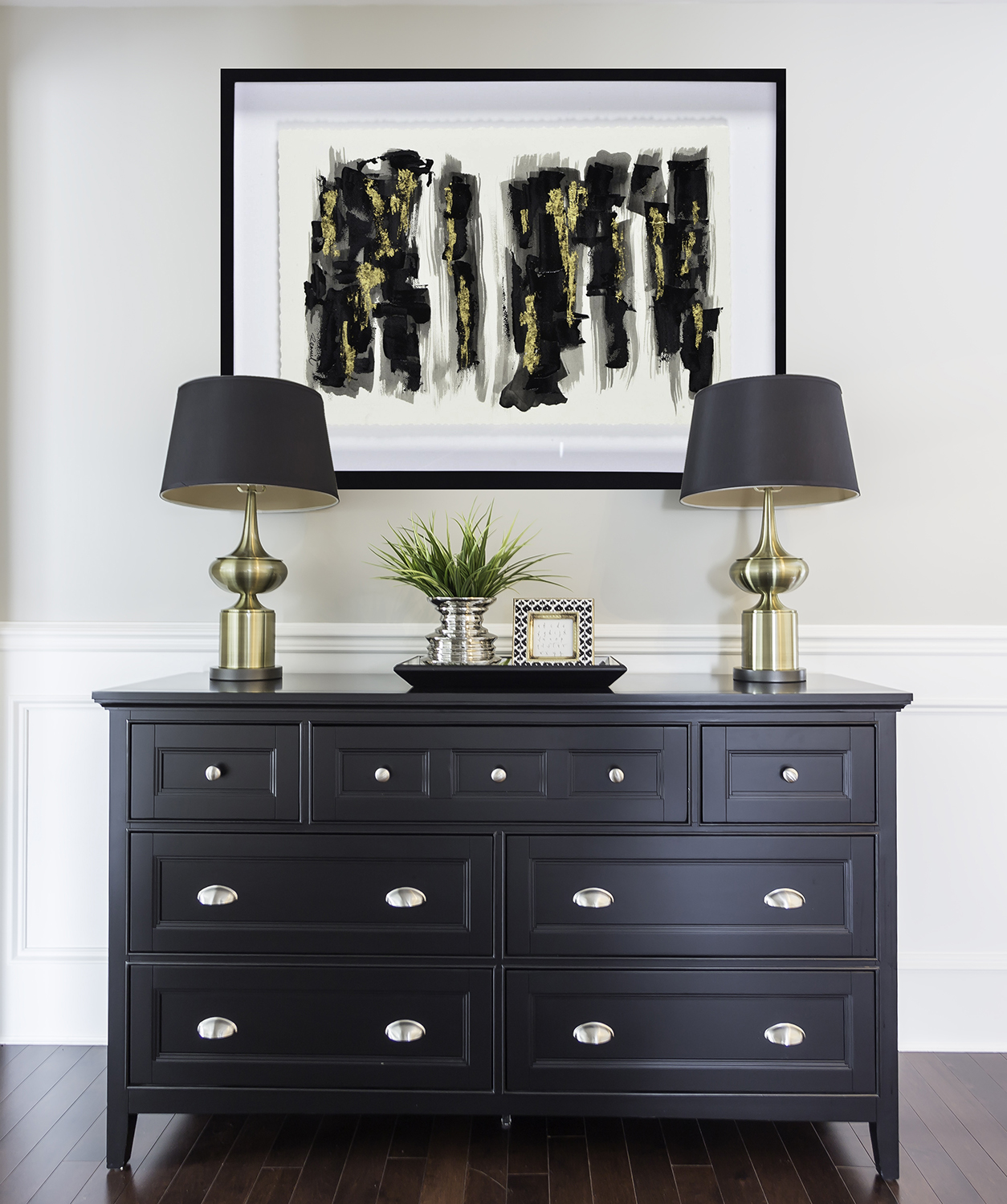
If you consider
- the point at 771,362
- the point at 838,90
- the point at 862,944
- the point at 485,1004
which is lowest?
the point at 485,1004

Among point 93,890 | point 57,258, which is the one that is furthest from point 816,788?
point 57,258

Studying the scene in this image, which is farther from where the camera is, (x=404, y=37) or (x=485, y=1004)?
(x=404, y=37)

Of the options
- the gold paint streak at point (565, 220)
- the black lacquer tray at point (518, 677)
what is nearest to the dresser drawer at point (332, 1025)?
the black lacquer tray at point (518, 677)

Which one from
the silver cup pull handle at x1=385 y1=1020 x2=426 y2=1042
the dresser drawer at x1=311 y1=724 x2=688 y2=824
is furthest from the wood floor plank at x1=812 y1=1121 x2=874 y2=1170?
the silver cup pull handle at x1=385 y1=1020 x2=426 y2=1042

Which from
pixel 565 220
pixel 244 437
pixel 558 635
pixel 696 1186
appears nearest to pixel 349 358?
pixel 244 437

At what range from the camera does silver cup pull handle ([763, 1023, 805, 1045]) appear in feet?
5.01

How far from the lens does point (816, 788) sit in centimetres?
156

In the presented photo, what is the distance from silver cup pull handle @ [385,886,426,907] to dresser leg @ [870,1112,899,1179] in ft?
3.29

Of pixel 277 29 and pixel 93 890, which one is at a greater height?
pixel 277 29

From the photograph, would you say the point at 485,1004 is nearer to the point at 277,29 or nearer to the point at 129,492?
the point at 129,492

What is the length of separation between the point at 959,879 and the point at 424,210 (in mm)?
2279

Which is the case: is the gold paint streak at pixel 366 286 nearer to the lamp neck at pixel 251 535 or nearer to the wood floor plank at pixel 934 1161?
the lamp neck at pixel 251 535

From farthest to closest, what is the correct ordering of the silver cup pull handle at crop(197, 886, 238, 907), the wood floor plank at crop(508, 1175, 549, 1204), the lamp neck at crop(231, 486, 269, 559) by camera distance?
the lamp neck at crop(231, 486, 269, 559) < the silver cup pull handle at crop(197, 886, 238, 907) < the wood floor plank at crop(508, 1175, 549, 1204)

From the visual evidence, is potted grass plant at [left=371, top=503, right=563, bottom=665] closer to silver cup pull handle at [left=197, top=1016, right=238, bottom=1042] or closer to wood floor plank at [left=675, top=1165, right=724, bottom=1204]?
silver cup pull handle at [left=197, top=1016, right=238, bottom=1042]
